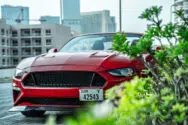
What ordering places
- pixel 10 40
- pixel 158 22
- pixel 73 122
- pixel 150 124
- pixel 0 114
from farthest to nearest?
pixel 10 40
pixel 0 114
pixel 158 22
pixel 150 124
pixel 73 122

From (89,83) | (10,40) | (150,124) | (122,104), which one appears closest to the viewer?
(122,104)

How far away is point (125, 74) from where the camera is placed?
5.47 meters

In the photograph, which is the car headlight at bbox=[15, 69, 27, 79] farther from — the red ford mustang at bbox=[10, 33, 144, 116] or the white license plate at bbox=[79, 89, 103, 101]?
the white license plate at bbox=[79, 89, 103, 101]

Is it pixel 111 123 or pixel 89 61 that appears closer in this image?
pixel 111 123

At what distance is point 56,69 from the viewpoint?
5602 millimetres

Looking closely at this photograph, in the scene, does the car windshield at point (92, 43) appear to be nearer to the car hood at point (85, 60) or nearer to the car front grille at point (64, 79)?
the car hood at point (85, 60)

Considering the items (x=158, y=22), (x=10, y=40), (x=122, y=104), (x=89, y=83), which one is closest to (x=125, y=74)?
(x=89, y=83)

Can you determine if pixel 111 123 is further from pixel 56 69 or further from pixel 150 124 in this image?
pixel 56 69

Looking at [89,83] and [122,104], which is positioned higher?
[122,104]

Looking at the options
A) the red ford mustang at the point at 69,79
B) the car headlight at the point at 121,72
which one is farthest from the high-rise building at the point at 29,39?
the car headlight at the point at 121,72

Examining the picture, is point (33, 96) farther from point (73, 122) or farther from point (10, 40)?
point (10, 40)

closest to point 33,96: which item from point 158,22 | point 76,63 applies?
point 76,63

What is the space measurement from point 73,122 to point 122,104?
34 centimetres

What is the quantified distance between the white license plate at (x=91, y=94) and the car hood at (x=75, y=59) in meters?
0.40
